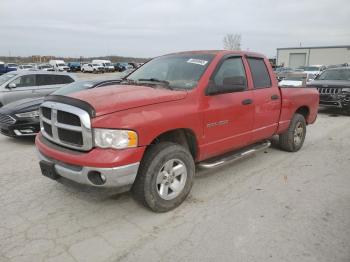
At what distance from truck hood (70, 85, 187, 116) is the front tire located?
20.9 inches

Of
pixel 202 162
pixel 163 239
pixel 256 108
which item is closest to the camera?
pixel 163 239

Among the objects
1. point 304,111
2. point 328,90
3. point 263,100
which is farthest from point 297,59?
point 263,100

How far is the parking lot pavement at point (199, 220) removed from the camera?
2873mm

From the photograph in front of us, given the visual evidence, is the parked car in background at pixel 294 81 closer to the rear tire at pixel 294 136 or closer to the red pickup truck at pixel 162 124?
the rear tire at pixel 294 136

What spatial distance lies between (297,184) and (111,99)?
115 inches

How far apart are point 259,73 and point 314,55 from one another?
205 feet

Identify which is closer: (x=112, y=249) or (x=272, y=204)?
(x=112, y=249)

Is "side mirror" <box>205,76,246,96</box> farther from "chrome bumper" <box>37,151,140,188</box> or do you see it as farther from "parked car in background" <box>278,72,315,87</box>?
"parked car in background" <box>278,72,315,87</box>

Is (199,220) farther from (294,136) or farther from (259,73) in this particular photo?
(294,136)

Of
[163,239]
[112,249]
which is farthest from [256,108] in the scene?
[112,249]

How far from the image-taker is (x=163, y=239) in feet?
10.1

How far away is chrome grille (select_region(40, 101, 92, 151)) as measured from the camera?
122 inches

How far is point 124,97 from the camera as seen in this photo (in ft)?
11.1

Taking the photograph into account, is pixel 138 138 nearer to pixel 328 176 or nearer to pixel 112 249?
pixel 112 249
